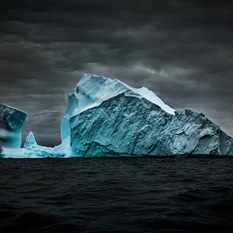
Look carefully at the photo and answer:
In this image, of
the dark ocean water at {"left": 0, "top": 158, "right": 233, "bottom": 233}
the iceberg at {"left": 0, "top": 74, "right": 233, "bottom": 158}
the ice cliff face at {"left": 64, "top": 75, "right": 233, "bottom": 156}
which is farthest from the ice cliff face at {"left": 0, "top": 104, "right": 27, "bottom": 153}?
the dark ocean water at {"left": 0, "top": 158, "right": 233, "bottom": 233}

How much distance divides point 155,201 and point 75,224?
1.91 metres

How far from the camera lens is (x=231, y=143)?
30.2 m

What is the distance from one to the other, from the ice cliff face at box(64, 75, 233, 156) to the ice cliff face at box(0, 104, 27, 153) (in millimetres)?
6782

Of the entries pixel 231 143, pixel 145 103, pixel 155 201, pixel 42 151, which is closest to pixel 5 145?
pixel 42 151

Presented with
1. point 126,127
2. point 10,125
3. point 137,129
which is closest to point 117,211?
point 137,129

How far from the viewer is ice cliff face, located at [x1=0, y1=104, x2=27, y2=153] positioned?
32.6m

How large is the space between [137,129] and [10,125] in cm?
1536

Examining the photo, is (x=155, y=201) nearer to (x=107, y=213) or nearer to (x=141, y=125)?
(x=107, y=213)

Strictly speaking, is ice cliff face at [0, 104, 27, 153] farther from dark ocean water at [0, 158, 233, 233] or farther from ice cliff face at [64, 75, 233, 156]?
dark ocean water at [0, 158, 233, 233]

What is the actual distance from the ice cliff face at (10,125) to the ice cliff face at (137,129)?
6.78 m

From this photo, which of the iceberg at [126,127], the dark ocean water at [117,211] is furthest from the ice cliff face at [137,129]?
the dark ocean water at [117,211]

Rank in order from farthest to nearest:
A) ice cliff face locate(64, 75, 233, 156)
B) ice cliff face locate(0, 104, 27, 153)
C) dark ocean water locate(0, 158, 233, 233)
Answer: ice cliff face locate(0, 104, 27, 153), ice cliff face locate(64, 75, 233, 156), dark ocean water locate(0, 158, 233, 233)

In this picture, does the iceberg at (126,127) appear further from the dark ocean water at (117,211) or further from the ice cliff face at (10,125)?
the dark ocean water at (117,211)

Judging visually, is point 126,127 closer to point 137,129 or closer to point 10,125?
point 137,129
